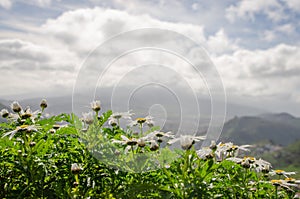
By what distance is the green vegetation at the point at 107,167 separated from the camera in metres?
2.12

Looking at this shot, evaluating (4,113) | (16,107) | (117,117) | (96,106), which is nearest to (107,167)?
(96,106)

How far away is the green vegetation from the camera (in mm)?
2121

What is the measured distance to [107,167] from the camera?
7.93ft

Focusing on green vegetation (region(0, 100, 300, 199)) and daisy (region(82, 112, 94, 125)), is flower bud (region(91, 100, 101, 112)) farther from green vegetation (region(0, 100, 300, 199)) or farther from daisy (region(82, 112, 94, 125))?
daisy (region(82, 112, 94, 125))

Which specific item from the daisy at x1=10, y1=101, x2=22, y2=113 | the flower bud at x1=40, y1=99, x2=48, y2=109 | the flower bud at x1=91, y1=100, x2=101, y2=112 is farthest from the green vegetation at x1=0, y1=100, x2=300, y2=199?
the flower bud at x1=40, y1=99, x2=48, y2=109

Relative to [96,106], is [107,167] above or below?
below

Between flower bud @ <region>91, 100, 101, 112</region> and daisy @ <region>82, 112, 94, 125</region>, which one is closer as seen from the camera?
daisy @ <region>82, 112, 94, 125</region>

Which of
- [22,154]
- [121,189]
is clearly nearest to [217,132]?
[121,189]

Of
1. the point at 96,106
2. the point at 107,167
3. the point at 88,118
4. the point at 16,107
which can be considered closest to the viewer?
the point at 107,167

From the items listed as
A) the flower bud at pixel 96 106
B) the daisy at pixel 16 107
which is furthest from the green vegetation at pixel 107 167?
the daisy at pixel 16 107

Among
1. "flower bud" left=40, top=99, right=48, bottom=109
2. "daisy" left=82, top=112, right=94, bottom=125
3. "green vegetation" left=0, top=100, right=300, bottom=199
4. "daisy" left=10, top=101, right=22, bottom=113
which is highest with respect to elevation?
"flower bud" left=40, top=99, right=48, bottom=109

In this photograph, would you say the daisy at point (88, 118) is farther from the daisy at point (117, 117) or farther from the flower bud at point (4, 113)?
the flower bud at point (4, 113)

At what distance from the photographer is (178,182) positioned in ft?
6.79

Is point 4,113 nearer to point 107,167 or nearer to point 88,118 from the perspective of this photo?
point 88,118
